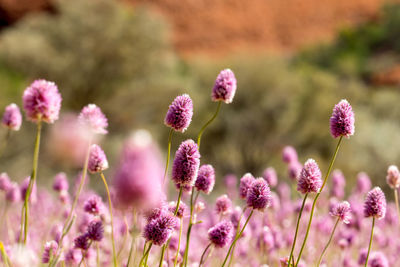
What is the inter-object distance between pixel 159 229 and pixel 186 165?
0.26m

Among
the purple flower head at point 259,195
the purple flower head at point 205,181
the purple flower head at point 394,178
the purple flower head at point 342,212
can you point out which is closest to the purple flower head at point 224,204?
the purple flower head at point 205,181

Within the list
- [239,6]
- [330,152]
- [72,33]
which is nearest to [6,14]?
[72,33]

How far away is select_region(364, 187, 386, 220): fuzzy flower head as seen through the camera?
2.19 meters

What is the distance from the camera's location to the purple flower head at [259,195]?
6.77 feet

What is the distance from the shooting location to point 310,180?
205cm

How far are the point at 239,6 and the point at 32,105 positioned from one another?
33.9 m

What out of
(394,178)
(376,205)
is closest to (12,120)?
(376,205)

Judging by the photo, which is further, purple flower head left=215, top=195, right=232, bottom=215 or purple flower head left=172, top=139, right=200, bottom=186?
purple flower head left=215, top=195, right=232, bottom=215

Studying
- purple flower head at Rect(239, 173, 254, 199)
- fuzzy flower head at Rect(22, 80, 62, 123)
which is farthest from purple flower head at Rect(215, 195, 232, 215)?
fuzzy flower head at Rect(22, 80, 62, 123)

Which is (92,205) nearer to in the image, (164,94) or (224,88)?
(224,88)

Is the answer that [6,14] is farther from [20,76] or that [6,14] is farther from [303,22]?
→ [303,22]

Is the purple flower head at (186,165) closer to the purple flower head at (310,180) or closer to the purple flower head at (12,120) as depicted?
the purple flower head at (310,180)

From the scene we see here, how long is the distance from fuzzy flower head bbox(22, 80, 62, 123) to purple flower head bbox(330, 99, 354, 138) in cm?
118

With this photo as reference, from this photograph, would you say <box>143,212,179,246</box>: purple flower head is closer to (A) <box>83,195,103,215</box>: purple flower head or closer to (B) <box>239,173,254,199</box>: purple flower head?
(A) <box>83,195,103,215</box>: purple flower head
